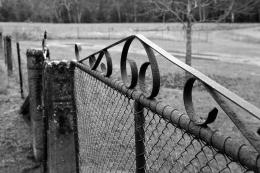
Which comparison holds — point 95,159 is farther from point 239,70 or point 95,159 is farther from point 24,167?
point 239,70

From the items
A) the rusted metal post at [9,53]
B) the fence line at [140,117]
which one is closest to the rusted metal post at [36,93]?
the fence line at [140,117]

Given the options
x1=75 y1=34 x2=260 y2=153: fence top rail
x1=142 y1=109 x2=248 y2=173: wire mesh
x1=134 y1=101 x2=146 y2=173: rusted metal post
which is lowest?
x1=142 y1=109 x2=248 y2=173: wire mesh

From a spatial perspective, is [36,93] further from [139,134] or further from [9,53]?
[9,53]

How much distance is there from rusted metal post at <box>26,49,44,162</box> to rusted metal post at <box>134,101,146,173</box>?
2.74 m

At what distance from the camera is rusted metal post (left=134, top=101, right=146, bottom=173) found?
187cm

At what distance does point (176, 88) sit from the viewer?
11664 millimetres

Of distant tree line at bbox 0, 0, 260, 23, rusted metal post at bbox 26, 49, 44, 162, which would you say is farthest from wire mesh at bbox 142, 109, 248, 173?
distant tree line at bbox 0, 0, 260, 23

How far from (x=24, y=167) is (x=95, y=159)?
1021mm

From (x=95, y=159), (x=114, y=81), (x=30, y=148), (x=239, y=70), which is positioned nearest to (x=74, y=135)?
(x=95, y=159)

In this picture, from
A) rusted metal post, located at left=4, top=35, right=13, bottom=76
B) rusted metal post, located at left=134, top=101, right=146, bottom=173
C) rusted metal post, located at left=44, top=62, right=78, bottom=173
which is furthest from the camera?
rusted metal post, located at left=4, top=35, right=13, bottom=76

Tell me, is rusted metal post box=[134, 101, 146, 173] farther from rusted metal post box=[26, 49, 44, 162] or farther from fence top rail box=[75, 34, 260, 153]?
rusted metal post box=[26, 49, 44, 162]

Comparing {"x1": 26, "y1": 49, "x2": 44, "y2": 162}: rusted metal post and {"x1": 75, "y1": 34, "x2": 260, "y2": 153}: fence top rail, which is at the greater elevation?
{"x1": 75, "y1": 34, "x2": 260, "y2": 153}: fence top rail

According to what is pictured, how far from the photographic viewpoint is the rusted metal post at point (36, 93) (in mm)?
4457

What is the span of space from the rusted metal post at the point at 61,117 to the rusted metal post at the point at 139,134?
1412mm
